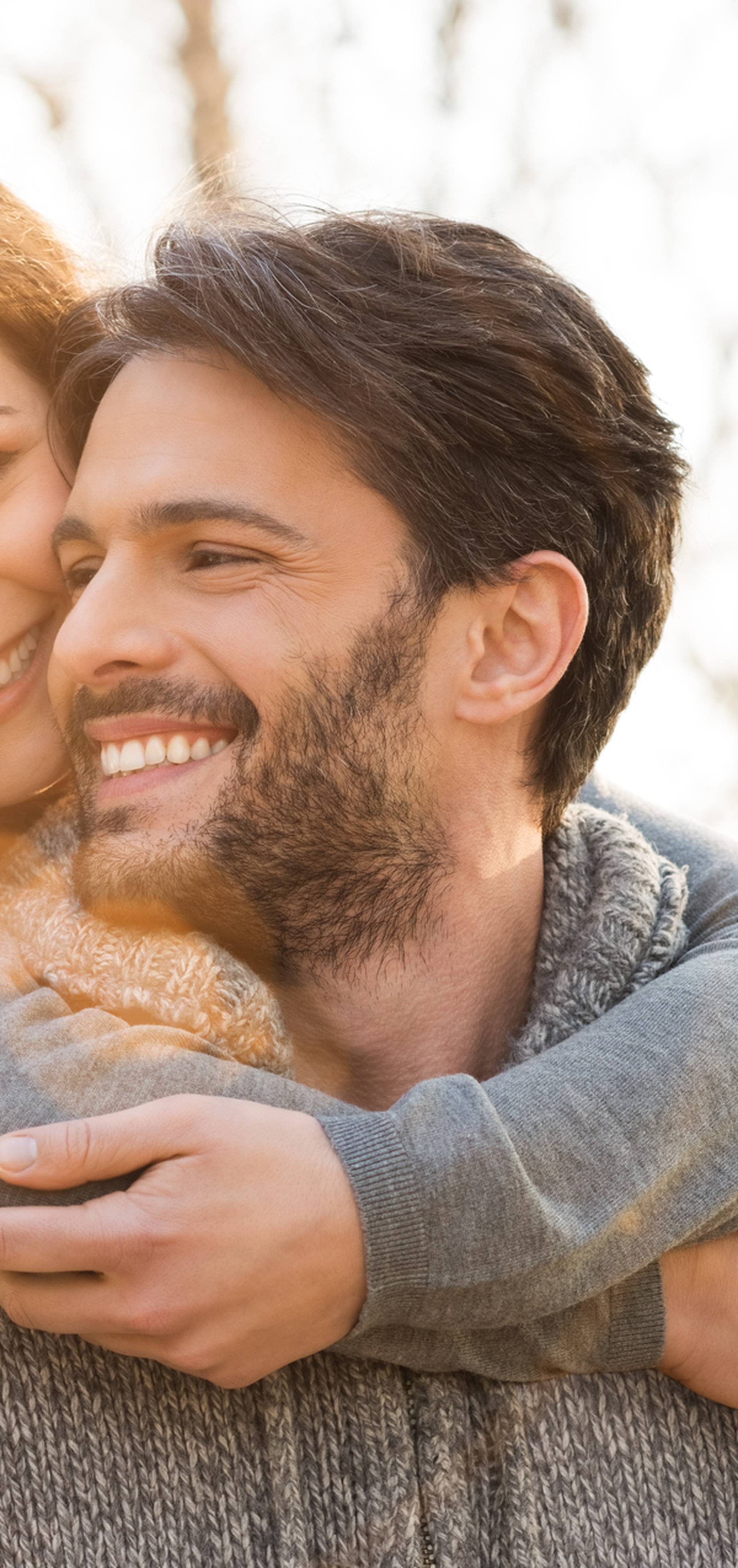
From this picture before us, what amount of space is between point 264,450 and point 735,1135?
109cm

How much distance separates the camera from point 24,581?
2035mm

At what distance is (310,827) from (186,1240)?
0.68 m

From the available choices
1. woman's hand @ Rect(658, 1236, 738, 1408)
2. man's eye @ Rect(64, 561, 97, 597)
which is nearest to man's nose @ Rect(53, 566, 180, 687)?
man's eye @ Rect(64, 561, 97, 597)

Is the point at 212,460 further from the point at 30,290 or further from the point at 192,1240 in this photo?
the point at 192,1240

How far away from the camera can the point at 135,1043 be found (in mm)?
1532

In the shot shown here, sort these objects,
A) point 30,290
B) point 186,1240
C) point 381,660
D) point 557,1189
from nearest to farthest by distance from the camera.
A: point 186,1240 < point 557,1189 < point 381,660 < point 30,290

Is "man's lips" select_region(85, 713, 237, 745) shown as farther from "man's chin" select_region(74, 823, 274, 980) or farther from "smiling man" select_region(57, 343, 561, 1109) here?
"man's chin" select_region(74, 823, 274, 980)

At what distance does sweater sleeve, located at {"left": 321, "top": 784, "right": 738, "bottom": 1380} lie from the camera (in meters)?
1.40

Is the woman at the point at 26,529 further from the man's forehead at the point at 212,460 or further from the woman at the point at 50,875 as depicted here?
the man's forehead at the point at 212,460

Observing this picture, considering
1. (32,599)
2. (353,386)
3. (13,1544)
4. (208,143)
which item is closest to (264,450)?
(353,386)

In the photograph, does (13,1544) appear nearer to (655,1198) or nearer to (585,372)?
(655,1198)

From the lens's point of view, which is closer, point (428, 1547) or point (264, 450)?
point (428, 1547)

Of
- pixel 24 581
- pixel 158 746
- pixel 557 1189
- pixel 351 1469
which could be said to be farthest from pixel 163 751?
pixel 351 1469

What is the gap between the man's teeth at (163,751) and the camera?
1.87 m
